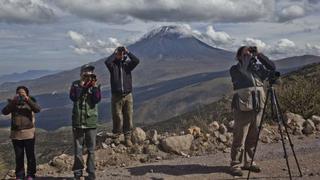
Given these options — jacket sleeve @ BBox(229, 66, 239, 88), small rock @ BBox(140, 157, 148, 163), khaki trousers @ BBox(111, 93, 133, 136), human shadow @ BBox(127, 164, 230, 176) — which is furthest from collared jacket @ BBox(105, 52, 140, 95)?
jacket sleeve @ BBox(229, 66, 239, 88)

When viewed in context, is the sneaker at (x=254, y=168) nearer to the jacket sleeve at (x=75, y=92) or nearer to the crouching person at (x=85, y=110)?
the crouching person at (x=85, y=110)

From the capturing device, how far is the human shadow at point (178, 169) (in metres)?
8.98

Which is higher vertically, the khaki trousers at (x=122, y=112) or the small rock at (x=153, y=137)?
the khaki trousers at (x=122, y=112)

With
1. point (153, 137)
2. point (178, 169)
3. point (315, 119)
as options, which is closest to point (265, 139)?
point (315, 119)

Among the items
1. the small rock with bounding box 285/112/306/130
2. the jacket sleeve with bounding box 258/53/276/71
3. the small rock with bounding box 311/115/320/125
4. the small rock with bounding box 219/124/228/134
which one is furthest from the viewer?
the small rock with bounding box 311/115/320/125

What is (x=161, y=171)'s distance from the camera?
362 inches

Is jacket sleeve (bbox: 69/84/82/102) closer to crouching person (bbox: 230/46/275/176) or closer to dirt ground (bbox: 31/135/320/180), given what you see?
dirt ground (bbox: 31/135/320/180)

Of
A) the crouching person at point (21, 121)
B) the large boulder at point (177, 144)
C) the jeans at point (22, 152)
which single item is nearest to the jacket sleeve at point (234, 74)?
the large boulder at point (177, 144)

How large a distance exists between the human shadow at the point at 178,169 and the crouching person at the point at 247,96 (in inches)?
21.1

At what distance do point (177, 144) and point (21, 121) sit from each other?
362 cm

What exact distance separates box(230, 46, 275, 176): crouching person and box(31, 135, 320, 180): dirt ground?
0.50 metres

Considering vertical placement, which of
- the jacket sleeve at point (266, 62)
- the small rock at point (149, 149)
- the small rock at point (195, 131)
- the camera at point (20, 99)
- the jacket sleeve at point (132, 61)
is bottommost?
the small rock at point (149, 149)

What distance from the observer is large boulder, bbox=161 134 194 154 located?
35.8 ft

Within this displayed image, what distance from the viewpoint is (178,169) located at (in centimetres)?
928
